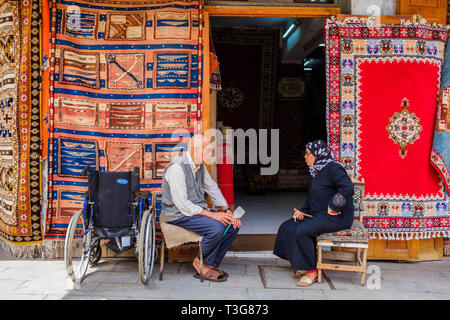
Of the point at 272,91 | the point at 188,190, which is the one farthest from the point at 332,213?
the point at 272,91

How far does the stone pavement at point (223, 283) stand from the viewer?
2.96m

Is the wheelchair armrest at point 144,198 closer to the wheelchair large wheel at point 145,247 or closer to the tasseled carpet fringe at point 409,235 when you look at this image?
the wheelchair large wheel at point 145,247

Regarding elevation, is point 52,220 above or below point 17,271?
above

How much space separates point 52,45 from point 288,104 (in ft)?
18.8

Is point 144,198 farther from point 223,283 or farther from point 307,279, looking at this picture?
point 307,279

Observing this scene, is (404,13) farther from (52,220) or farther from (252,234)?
(52,220)

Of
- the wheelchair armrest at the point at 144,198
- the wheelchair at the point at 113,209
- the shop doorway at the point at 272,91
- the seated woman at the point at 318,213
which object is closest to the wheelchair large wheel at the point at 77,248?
the wheelchair at the point at 113,209

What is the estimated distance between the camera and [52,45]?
362 centimetres

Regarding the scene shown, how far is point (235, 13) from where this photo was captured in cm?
388

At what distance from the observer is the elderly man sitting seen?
3.17 meters

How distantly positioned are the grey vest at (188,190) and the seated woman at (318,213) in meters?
0.85

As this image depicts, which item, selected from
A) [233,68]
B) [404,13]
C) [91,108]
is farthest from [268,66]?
[91,108]

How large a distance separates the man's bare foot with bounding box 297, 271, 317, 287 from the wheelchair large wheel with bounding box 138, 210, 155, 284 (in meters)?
1.23

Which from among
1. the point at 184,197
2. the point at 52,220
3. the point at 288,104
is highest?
the point at 288,104
